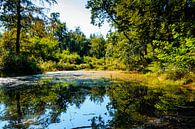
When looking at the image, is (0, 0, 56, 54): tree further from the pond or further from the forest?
the pond

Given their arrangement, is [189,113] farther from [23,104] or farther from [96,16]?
[96,16]

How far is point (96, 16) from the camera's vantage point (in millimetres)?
39375

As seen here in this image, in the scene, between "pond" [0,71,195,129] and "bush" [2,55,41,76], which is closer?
"pond" [0,71,195,129]

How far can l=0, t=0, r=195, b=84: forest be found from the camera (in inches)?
459

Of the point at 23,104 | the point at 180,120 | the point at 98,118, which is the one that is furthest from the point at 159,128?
the point at 23,104

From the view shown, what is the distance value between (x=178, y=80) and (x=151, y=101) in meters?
8.26

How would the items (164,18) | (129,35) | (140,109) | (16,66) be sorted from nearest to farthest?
1. (140,109)
2. (164,18)
3. (16,66)
4. (129,35)

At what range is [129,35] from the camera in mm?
A: 38219

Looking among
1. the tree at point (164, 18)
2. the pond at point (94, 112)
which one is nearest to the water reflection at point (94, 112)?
the pond at point (94, 112)

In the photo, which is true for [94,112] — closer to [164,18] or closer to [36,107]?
[36,107]

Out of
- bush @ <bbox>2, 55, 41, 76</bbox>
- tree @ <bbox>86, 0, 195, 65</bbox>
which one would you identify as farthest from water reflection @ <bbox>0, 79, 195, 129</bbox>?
bush @ <bbox>2, 55, 41, 76</bbox>

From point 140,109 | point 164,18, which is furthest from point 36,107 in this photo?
point 164,18

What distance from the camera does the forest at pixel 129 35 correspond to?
11648mm

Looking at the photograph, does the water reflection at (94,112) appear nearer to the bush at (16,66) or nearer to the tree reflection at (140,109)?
the tree reflection at (140,109)
